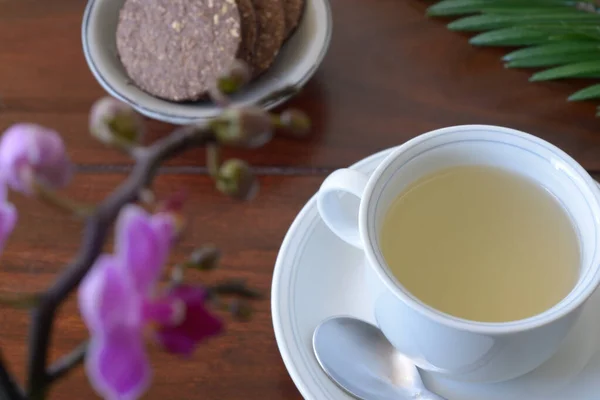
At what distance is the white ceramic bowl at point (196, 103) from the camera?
2.22ft

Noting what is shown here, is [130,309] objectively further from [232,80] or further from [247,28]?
[247,28]

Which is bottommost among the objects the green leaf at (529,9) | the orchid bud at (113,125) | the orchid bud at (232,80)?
the green leaf at (529,9)

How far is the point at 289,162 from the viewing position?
68 cm

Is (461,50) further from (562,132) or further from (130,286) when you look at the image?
(130,286)

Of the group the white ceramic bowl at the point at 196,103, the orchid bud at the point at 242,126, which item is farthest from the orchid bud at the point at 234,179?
the white ceramic bowl at the point at 196,103

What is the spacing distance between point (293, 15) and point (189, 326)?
A: 608mm

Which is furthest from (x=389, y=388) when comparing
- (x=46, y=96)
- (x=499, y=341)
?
(x=46, y=96)

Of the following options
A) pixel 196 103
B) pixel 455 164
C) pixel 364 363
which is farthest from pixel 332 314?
pixel 196 103

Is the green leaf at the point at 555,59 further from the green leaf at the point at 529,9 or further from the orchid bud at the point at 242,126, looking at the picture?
the orchid bud at the point at 242,126

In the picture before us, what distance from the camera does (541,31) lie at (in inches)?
28.9

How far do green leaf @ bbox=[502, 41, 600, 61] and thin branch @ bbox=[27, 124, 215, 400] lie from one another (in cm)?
61

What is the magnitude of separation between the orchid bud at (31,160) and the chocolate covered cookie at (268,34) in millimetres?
546

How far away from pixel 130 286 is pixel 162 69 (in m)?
0.57

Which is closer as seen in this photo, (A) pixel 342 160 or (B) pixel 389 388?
(B) pixel 389 388
